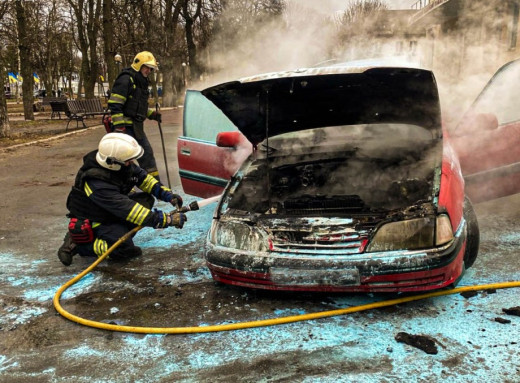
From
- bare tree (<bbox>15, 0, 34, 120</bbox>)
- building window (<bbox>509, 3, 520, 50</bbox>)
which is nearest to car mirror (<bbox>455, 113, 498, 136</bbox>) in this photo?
building window (<bbox>509, 3, 520, 50</bbox>)

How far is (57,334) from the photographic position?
288cm

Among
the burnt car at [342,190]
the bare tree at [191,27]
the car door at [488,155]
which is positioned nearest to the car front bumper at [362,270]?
the burnt car at [342,190]

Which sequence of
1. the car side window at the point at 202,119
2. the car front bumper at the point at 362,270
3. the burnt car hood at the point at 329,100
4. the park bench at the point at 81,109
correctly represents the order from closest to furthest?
1. the car front bumper at the point at 362,270
2. the burnt car hood at the point at 329,100
3. the car side window at the point at 202,119
4. the park bench at the point at 81,109

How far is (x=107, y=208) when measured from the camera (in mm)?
3893

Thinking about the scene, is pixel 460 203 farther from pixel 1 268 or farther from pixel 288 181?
pixel 1 268

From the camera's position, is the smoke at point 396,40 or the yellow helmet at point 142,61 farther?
the smoke at point 396,40

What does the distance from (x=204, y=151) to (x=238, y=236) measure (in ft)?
7.16

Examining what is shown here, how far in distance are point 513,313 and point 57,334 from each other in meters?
2.84

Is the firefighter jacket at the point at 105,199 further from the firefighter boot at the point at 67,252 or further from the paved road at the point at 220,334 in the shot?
the paved road at the point at 220,334

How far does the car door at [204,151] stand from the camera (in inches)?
193

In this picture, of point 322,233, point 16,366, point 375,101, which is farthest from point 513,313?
point 16,366

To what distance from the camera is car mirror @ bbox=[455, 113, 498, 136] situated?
13.2 feet

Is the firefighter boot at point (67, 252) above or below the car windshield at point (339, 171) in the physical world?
below

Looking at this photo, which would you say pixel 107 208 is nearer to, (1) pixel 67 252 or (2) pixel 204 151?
(1) pixel 67 252
